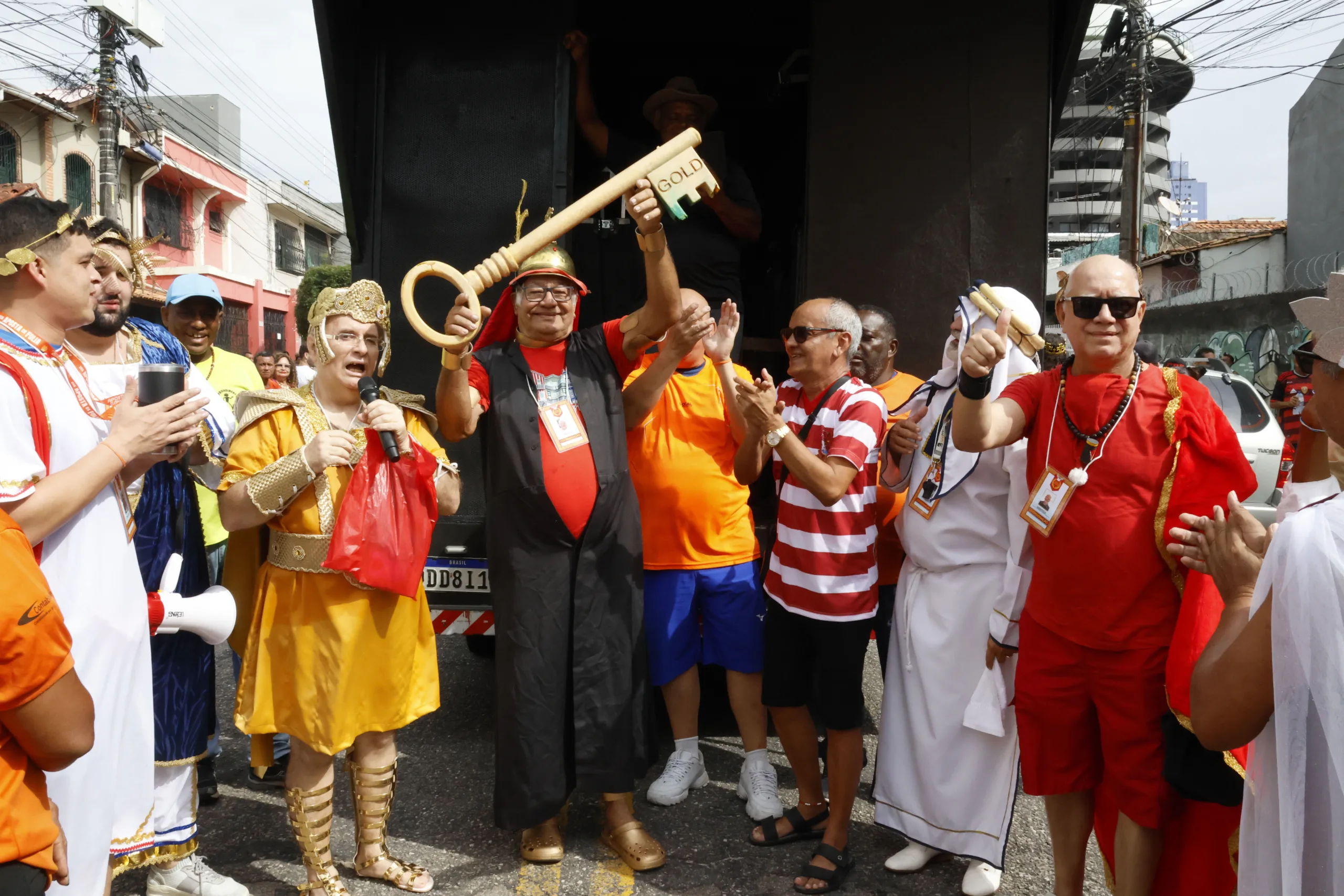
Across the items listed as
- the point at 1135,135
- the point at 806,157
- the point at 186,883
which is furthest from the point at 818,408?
the point at 1135,135

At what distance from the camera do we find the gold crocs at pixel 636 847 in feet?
10.1

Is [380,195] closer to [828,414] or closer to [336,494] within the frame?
[336,494]

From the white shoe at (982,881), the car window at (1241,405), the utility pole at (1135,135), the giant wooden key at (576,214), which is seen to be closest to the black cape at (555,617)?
the giant wooden key at (576,214)

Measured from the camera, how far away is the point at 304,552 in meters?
2.78

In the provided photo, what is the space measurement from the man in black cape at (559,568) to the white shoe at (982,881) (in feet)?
3.38

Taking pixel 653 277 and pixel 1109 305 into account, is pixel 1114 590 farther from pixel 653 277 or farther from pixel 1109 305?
pixel 653 277

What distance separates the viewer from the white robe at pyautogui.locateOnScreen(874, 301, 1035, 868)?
9.62 feet

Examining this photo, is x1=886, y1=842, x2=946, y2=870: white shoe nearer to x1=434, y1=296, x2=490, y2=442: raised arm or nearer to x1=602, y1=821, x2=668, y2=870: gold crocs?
x1=602, y1=821, x2=668, y2=870: gold crocs

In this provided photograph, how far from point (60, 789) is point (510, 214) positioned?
2873mm

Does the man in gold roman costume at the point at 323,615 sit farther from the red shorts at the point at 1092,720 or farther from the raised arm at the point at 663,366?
the red shorts at the point at 1092,720

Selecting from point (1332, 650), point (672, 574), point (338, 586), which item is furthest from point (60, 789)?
point (1332, 650)

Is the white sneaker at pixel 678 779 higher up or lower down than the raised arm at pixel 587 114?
lower down

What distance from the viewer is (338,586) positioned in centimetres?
279

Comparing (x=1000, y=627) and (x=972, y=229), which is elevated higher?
(x=972, y=229)
